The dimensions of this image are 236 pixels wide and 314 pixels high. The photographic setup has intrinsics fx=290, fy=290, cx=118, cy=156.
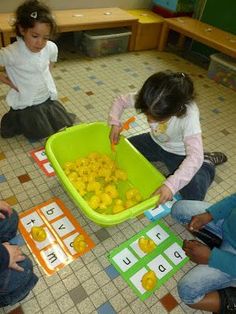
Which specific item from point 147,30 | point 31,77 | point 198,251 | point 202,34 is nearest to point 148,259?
point 198,251

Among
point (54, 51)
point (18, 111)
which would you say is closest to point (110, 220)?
point (18, 111)

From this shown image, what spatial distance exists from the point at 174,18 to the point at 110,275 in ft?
7.00

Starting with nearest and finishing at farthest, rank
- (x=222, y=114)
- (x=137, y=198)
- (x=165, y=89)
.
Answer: (x=165, y=89) → (x=137, y=198) → (x=222, y=114)

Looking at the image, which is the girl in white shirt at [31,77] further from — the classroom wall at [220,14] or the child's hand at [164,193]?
the classroom wall at [220,14]

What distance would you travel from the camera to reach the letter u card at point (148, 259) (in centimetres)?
92

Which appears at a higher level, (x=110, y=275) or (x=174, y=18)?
(x=174, y=18)

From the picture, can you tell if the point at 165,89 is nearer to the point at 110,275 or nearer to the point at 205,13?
the point at 110,275

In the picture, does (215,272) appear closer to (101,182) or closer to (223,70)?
(101,182)

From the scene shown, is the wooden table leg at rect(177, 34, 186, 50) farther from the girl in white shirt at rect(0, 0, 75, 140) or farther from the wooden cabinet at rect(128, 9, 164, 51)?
the girl in white shirt at rect(0, 0, 75, 140)

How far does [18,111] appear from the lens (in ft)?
4.38

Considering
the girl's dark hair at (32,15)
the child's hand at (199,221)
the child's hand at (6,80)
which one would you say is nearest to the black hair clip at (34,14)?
the girl's dark hair at (32,15)

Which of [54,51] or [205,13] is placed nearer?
[54,51]

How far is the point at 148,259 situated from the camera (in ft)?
3.22

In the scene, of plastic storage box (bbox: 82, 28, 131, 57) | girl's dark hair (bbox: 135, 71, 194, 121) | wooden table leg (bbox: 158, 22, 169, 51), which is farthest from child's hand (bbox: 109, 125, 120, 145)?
wooden table leg (bbox: 158, 22, 169, 51)
